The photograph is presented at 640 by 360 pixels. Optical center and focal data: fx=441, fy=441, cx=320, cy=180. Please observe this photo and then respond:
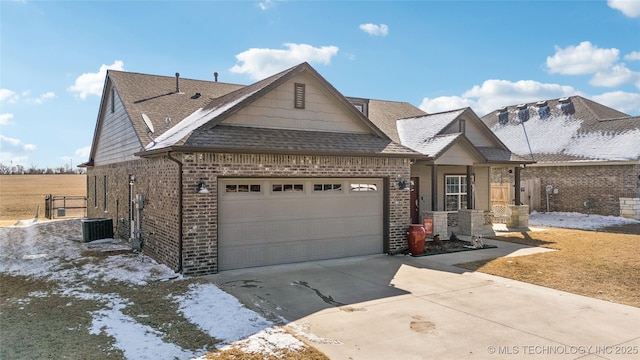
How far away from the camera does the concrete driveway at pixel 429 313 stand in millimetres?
5840

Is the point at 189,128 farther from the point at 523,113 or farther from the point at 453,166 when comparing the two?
the point at 523,113

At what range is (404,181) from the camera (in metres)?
12.8

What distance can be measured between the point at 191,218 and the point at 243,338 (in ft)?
13.8

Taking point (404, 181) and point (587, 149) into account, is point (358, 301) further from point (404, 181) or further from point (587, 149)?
point (587, 149)

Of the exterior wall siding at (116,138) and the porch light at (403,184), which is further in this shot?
the exterior wall siding at (116,138)

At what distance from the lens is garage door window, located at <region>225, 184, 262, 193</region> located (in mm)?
10306

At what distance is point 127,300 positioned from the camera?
Result: 26.1 ft

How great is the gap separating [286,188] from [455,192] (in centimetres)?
994

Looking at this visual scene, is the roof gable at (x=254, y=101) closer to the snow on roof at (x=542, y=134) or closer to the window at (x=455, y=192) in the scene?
the window at (x=455, y=192)

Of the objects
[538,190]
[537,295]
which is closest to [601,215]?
[538,190]

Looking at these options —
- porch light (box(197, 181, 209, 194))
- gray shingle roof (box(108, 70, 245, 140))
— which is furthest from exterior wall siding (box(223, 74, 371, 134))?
gray shingle roof (box(108, 70, 245, 140))

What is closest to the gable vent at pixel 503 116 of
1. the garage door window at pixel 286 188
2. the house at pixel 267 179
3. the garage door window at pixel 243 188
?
the house at pixel 267 179

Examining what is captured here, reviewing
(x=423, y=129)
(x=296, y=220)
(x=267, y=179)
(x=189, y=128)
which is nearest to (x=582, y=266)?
(x=296, y=220)

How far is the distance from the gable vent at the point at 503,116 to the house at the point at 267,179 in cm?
1602
